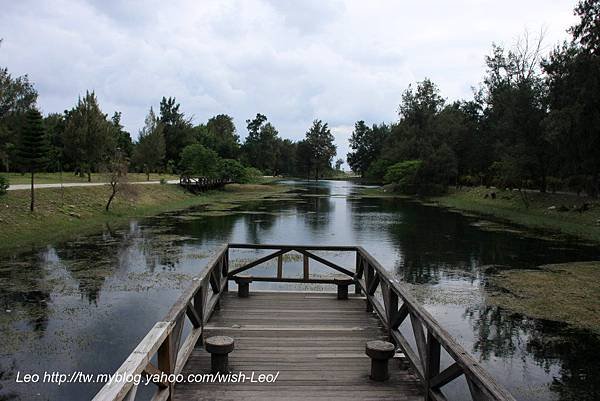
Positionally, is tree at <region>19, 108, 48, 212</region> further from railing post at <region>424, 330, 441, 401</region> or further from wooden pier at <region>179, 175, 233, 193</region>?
wooden pier at <region>179, 175, 233, 193</region>

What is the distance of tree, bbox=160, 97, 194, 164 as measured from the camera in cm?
8131

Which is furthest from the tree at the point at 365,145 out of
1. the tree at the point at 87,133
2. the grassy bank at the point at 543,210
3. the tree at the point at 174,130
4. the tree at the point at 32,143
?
the tree at the point at 32,143

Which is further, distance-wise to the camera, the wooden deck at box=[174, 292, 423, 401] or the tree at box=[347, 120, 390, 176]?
the tree at box=[347, 120, 390, 176]

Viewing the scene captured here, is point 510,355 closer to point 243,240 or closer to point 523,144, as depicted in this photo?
point 243,240

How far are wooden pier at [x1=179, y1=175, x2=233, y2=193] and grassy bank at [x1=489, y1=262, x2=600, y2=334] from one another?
4326 centimetres

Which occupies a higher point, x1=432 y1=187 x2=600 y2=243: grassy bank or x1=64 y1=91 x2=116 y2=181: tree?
x1=64 y1=91 x2=116 y2=181: tree

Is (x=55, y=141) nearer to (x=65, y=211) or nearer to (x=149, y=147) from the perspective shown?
(x=149, y=147)

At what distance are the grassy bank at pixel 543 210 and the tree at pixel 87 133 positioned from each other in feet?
116

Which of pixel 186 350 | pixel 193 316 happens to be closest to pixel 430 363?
pixel 186 350

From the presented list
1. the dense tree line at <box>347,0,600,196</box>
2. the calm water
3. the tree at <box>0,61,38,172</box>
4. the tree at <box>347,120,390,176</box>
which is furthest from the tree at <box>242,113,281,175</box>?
the calm water

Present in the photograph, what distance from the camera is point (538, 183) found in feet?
152

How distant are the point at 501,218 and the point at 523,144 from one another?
28.5 ft

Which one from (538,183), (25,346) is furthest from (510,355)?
(538,183)

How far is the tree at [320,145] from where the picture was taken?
430ft
